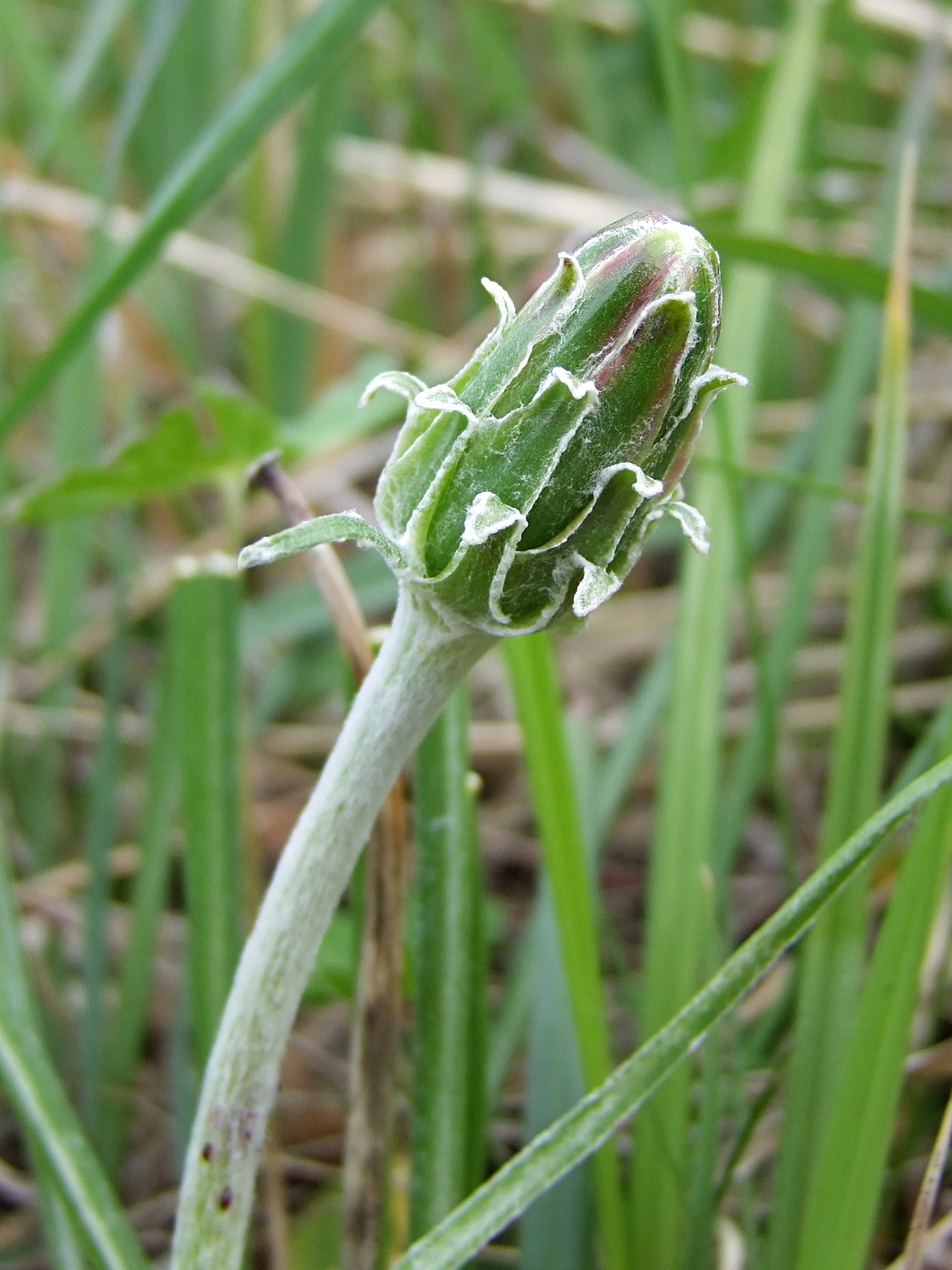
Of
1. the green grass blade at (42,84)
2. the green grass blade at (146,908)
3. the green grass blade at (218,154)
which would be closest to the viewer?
the green grass blade at (218,154)

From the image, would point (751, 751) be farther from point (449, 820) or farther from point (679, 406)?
point (679, 406)

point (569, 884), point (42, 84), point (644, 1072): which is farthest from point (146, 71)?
point (644, 1072)

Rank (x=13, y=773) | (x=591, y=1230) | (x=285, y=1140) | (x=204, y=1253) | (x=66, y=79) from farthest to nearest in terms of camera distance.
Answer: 1. (x=66, y=79)
2. (x=13, y=773)
3. (x=285, y=1140)
4. (x=591, y=1230)
5. (x=204, y=1253)

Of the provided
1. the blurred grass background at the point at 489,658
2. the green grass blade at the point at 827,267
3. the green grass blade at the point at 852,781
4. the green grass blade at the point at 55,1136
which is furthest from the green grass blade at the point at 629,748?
the green grass blade at the point at 55,1136

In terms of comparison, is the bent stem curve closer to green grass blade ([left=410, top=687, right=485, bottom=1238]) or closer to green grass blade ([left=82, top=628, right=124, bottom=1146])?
green grass blade ([left=410, top=687, right=485, bottom=1238])

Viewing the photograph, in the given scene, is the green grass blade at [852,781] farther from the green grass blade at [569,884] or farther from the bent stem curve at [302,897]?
the bent stem curve at [302,897]

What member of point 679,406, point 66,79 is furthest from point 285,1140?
point 66,79
